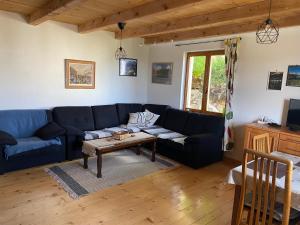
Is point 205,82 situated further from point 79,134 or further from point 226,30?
point 79,134

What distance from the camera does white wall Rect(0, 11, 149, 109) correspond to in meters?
3.88

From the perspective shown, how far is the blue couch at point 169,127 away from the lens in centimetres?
397

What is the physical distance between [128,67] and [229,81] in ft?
8.00

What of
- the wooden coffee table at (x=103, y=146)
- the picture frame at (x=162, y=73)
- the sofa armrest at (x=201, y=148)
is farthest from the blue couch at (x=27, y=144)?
the picture frame at (x=162, y=73)

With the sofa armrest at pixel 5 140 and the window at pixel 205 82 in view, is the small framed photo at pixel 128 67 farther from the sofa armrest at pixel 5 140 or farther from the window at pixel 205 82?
the sofa armrest at pixel 5 140

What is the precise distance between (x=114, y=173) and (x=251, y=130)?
7.43 ft

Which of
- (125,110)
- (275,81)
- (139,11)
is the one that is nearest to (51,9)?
(139,11)

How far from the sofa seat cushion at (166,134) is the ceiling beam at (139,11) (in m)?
2.18

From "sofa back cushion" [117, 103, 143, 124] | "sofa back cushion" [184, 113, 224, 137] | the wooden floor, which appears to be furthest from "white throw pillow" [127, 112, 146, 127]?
the wooden floor

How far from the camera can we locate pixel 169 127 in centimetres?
503

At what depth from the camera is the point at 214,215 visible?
8.66ft

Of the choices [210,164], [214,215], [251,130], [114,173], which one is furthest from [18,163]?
[251,130]

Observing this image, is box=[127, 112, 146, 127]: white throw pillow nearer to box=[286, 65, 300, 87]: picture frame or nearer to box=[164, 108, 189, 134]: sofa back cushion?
box=[164, 108, 189, 134]: sofa back cushion

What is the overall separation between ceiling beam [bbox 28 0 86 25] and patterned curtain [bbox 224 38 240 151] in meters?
2.74
